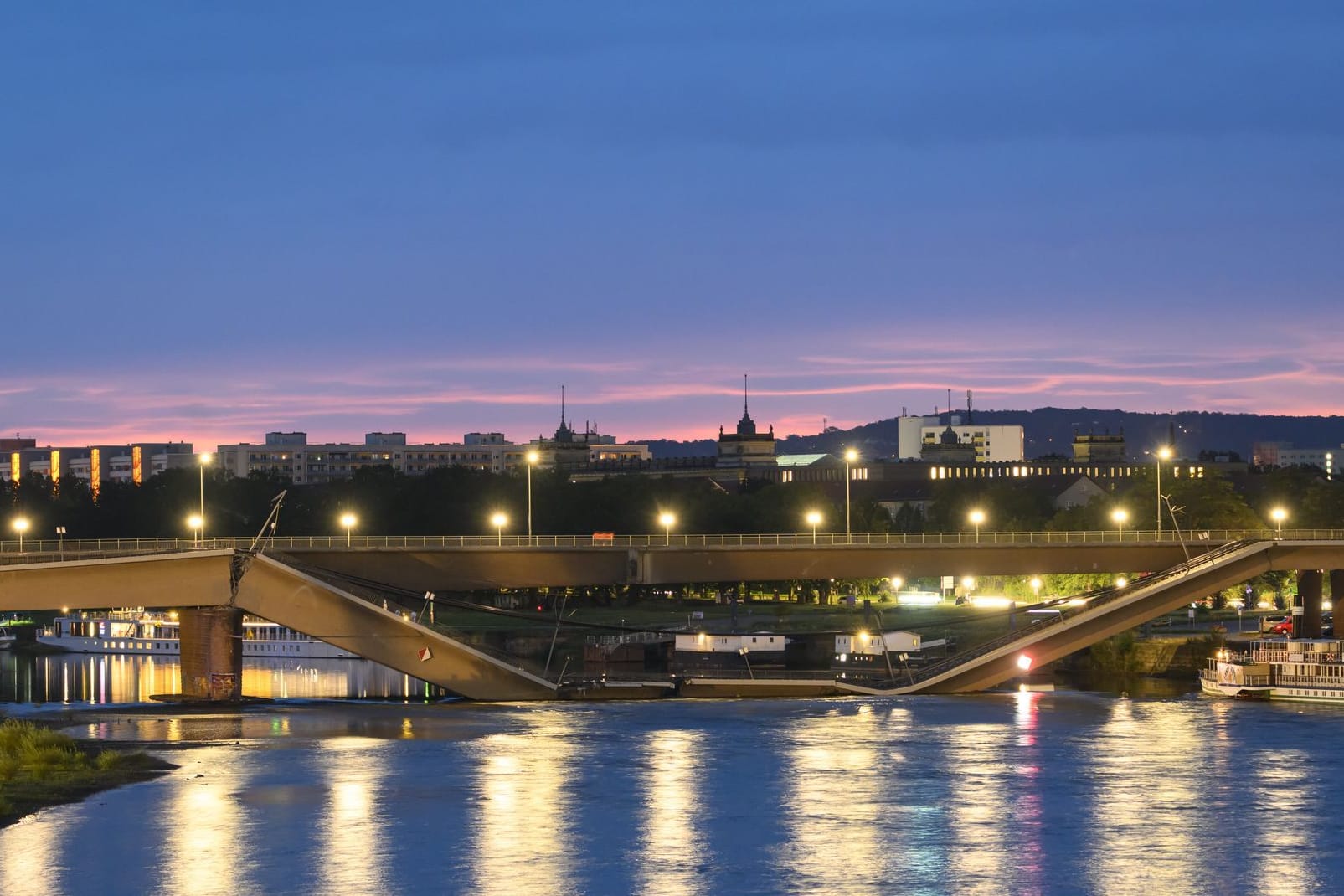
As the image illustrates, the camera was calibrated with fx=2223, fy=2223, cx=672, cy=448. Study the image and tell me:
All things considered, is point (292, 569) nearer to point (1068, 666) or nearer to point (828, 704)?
point (828, 704)

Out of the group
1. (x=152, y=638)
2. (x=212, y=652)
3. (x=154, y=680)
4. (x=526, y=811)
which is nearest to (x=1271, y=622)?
Answer: (x=212, y=652)

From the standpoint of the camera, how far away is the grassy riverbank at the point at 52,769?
76062mm

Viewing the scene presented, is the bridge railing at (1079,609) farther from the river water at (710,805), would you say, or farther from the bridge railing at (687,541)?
the river water at (710,805)

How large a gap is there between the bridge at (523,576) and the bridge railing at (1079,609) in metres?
0.13

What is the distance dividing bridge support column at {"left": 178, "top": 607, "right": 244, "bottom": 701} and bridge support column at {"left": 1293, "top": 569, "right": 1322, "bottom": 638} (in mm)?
59056

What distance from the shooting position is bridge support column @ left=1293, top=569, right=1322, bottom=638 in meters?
125

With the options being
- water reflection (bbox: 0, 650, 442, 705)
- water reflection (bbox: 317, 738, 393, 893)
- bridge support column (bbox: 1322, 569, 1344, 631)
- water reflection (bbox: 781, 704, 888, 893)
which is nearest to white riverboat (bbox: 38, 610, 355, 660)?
water reflection (bbox: 0, 650, 442, 705)

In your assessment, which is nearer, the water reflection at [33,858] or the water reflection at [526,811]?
the water reflection at [33,858]

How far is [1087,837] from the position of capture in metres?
67.4

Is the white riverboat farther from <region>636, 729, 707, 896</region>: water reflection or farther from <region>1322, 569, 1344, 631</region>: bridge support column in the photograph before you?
<region>636, 729, 707, 896</region>: water reflection

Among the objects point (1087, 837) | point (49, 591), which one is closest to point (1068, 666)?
point (49, 591)

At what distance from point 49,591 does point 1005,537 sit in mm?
53906

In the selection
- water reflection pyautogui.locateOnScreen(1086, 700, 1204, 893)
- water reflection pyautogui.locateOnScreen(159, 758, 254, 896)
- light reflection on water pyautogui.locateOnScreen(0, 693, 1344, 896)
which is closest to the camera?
water reflection pyautogui.locateOnScreen(159, 758, 254, 896)

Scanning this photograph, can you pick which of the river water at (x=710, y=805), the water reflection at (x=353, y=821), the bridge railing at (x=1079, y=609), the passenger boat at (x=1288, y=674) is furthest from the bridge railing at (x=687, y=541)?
the water reflection at (x=353, y=821)
